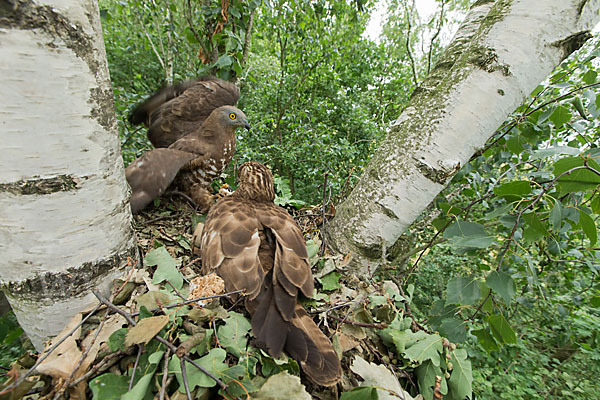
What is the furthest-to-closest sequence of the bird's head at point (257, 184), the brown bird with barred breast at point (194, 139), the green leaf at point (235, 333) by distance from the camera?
the brown bird with barred breast at point (194, 139)
the bird's head at point (257, 184)
the green leaf at point (235, 333)

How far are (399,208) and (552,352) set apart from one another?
5.90 m

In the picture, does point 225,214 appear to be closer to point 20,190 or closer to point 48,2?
point 20,190

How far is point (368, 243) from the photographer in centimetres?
133

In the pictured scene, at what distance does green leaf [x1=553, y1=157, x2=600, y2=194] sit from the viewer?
0.91 metres

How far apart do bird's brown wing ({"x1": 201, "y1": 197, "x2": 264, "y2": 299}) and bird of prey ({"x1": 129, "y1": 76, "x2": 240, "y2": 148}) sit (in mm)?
1291

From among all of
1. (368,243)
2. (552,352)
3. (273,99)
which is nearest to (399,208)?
(368,243)

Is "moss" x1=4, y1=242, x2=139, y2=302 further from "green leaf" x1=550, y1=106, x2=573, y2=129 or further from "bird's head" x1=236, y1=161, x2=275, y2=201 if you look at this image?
"green leaf" x1=550, y1=106, x2=573, y2=129

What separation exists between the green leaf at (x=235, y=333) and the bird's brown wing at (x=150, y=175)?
105cm

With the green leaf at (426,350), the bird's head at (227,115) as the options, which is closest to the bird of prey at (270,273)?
the green leaf at (426,350)

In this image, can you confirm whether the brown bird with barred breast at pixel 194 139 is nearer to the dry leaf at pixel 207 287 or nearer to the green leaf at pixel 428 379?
the dry leaf at pixel 207 287

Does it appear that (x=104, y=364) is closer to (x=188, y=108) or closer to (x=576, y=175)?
(x=576, y=175)

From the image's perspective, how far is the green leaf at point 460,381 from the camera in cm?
98

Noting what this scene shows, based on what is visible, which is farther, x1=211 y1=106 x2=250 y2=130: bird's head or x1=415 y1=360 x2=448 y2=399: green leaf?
x1=211 y1=106 x2=250 y2=130: bird's head

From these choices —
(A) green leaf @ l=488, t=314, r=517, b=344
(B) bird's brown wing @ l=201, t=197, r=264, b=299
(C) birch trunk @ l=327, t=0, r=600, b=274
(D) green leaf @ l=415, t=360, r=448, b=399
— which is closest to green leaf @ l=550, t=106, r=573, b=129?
(C) birch trunk @ l=327, t=0, r=600, b=274
